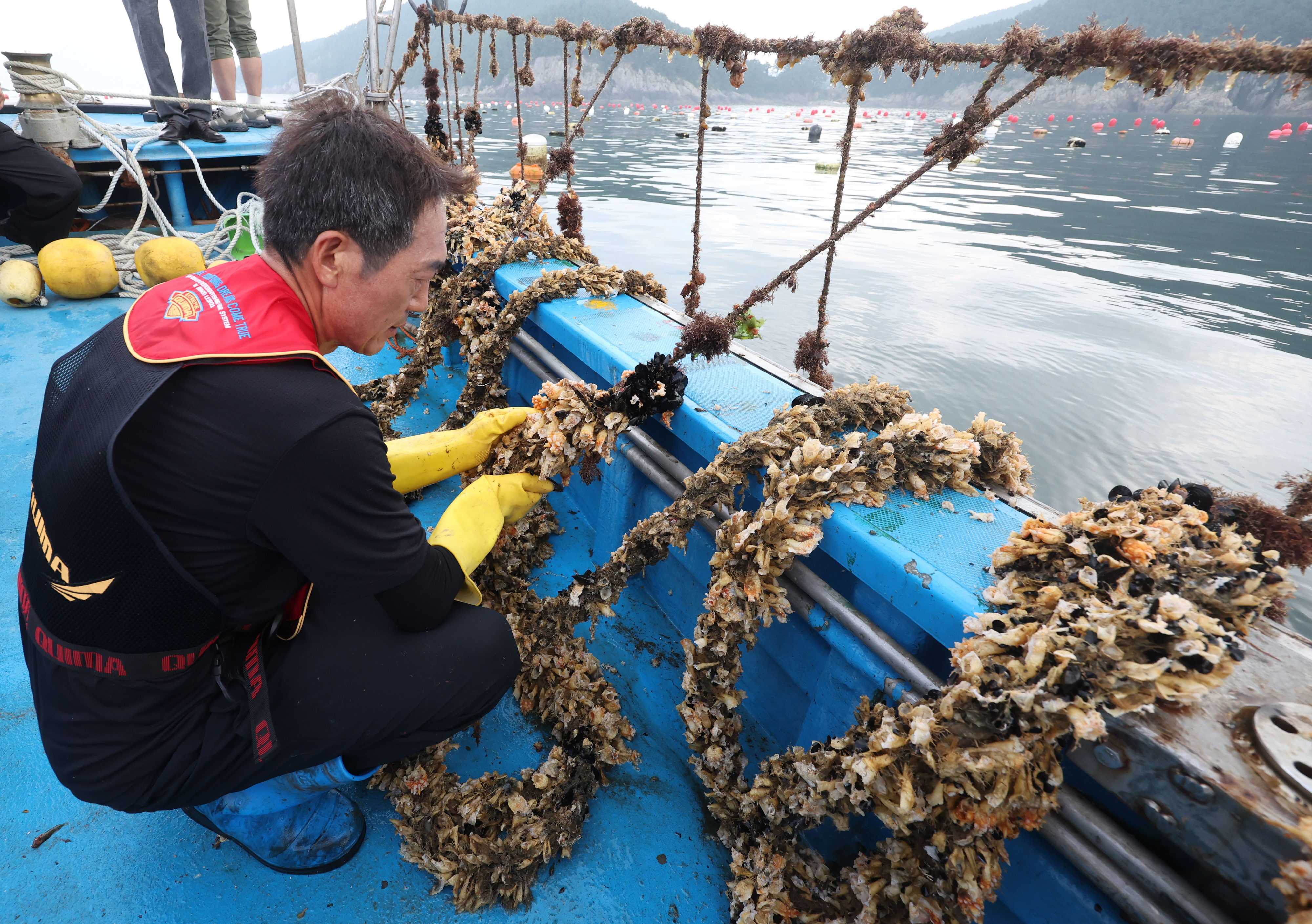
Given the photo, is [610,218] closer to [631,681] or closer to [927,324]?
[927,324]

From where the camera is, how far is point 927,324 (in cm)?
710

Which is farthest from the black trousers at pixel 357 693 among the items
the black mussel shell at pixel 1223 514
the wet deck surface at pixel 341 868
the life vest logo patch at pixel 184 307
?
the black mussel shell at pixel 1223 514

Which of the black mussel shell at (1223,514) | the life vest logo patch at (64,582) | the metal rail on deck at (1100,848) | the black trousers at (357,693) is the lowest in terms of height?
the black trousers at (357,693)

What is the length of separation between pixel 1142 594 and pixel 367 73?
7575 millimetres

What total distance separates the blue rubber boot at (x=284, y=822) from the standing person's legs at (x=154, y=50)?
24.3 feet

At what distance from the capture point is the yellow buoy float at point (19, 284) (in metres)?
4.74

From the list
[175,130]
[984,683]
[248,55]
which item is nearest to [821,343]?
[984,683]

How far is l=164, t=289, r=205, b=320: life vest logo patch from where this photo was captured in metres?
1.26

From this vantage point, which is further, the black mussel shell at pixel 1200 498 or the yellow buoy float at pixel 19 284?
the yellow buoy float at pixel 19 284

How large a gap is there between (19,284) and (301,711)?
5536 millimetres

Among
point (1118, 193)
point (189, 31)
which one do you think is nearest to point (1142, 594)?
point (189, 31)

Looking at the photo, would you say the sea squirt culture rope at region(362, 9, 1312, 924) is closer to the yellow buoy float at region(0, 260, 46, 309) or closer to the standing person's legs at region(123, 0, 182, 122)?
the yellow buoy float at region(0, 260, 46, 309)

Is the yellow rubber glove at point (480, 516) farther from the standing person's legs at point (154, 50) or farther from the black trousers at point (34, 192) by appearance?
the standing person's legs at point (154, 50)

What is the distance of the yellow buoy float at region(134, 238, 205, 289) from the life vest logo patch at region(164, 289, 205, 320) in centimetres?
457
